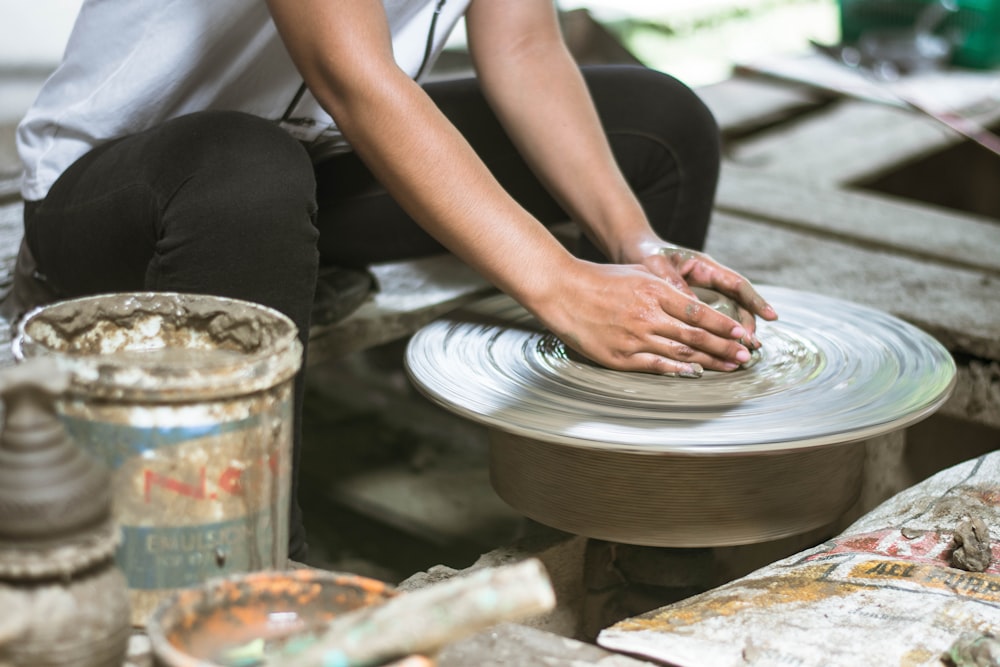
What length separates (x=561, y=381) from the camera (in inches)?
57.9

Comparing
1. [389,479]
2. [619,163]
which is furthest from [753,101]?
[619,163]

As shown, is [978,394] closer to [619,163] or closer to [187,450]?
[619,163]

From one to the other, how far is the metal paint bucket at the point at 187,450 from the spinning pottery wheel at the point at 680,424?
0.39 metres

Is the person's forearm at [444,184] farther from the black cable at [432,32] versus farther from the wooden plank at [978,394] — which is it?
the wooden plank at [978,394]

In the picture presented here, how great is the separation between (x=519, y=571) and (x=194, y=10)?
36.0 inches

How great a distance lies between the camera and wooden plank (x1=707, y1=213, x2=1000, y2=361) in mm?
2014

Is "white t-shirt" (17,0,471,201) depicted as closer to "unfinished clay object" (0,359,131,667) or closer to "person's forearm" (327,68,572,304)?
"person's forearm" (327,68,572,304)

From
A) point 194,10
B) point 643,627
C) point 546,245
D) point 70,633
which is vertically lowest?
point 643,627

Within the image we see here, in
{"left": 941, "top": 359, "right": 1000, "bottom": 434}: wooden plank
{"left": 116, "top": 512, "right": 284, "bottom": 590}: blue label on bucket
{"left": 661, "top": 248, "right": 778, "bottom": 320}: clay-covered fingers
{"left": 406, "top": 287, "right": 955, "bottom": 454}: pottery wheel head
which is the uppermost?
{"left": 661, "top": 248, "right": 778, "bottom": 320}: clay-covered fingers

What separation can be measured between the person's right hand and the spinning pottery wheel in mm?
38

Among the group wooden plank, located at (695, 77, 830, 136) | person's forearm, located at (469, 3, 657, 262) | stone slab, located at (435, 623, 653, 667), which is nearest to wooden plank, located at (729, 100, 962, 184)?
wooden plank, located at (695, 77, 830, 136)

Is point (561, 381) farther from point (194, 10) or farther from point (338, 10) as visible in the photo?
point (194, 10)

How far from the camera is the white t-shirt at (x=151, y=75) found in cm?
142

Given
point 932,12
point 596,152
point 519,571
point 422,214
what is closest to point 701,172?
point 596,152
